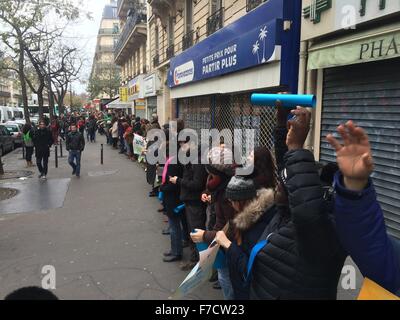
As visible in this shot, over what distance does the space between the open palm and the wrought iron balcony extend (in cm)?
1025

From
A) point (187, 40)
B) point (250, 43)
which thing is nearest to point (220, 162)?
point (250, 43)

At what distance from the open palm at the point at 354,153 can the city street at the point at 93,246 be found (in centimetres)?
317

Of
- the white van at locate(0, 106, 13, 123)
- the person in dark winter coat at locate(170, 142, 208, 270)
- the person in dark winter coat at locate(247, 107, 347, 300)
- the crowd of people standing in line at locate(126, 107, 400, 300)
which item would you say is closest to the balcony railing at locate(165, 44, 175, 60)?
the person in dark winter coat at locate(170, 142, 208, 270)

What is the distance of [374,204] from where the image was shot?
1.33 metres

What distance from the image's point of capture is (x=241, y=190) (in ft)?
8.37

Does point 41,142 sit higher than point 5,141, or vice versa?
point 41,142

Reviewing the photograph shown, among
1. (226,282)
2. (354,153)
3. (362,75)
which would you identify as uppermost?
(362,75)

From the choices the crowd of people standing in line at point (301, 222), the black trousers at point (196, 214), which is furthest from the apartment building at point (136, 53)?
the crowd of people standing in line at point (301, 222)

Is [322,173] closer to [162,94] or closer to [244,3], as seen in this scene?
[244,3]

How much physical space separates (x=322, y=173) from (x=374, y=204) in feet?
2.01

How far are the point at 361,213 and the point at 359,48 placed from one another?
14.4ft

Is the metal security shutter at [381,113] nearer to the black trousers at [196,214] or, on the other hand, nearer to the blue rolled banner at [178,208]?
the black trousers at [196,214]

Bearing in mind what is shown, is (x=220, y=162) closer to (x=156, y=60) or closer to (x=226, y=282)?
(x=226, y=282)

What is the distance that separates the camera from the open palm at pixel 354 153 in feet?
4.12
